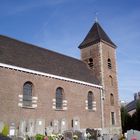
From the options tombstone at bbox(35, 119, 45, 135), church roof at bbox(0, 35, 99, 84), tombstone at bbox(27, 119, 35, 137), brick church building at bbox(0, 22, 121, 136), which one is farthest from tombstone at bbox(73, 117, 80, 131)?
tombstone at bbox(27, 119, 35, 137)

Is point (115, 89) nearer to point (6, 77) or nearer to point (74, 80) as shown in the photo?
point (74, 80)

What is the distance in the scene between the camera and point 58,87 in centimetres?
2228

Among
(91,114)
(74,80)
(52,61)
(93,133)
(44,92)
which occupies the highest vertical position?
(52,61)

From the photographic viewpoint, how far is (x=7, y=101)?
17.9 m

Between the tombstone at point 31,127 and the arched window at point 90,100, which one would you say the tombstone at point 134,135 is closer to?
the tombstone at point 31,127

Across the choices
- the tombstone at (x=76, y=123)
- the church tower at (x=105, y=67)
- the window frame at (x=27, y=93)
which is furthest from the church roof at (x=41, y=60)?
the tombstone at (x=76, y=123)

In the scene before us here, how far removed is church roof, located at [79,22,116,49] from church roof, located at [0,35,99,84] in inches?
119

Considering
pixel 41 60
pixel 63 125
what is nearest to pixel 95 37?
pixel 41 60

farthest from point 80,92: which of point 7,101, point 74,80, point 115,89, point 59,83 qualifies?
point 7,101

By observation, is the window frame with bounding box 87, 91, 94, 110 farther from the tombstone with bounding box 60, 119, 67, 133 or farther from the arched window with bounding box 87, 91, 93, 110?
the tombstone with bounding box 60, 119, 67, 133

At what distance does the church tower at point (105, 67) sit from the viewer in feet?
89.5

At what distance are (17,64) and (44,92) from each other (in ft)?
11.3

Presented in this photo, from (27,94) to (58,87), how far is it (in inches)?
138

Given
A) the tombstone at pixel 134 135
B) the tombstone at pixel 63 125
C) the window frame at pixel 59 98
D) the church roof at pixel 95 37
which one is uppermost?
the church roof at pixel 95 37
